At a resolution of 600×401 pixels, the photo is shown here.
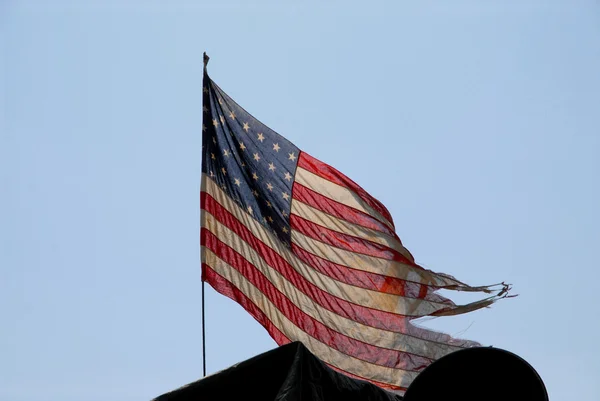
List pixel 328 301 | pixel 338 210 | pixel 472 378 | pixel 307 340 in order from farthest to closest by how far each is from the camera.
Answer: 1. pixel 338 210
2. pixel 328 301
3. pixel 307 340
4. pixel 472 378

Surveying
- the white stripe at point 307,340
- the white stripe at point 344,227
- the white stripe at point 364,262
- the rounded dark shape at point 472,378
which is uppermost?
the white stripe at point 344,227

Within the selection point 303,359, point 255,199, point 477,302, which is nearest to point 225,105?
point 255,199

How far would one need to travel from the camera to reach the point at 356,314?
10.8 meters

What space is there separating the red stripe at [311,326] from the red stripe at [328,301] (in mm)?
229

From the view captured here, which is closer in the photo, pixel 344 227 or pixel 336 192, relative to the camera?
pixel 344 227

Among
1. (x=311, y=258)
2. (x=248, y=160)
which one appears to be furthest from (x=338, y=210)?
(x=248, y=160)

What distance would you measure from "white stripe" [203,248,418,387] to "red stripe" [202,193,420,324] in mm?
427

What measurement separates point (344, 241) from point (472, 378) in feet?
19.1

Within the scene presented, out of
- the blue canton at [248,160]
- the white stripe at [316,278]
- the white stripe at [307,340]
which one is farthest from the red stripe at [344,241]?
the white stripe at [307,340]

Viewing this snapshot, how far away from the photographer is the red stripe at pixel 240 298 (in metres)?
10.9

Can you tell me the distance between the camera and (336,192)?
37.2ft

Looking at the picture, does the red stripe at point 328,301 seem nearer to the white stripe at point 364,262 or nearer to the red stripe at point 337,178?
the white stripe at point 364,262

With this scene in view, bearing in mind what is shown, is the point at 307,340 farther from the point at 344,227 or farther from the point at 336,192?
the point at 336,192

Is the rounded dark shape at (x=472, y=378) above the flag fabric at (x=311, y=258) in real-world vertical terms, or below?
below
